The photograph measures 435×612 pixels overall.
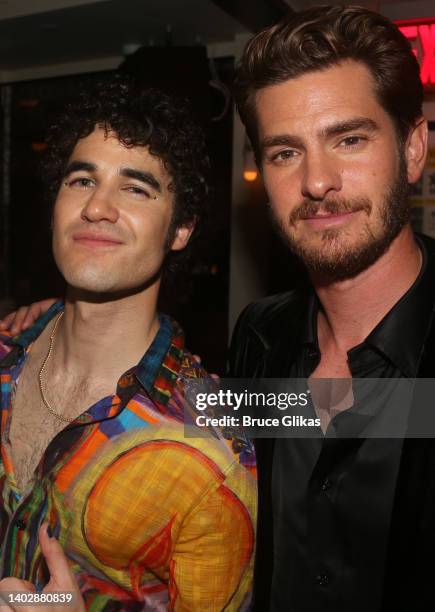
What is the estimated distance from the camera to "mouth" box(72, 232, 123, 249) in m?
1.42

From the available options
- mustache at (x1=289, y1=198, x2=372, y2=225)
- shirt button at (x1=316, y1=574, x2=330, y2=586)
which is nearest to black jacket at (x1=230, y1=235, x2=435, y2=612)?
shirt button at (x1=316, y1=574, x2=330, y2=586)

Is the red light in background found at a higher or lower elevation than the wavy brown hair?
higher

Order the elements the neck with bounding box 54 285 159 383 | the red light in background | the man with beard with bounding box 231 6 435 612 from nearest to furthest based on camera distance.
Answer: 1. the man with beard with bounding box 231 6 435 612
2. the neck with bounding box 54 285 159 383
3. the red light in background

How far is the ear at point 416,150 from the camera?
1.53 m

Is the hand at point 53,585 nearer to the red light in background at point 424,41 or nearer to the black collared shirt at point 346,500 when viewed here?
the black collared shirt at point 346,500

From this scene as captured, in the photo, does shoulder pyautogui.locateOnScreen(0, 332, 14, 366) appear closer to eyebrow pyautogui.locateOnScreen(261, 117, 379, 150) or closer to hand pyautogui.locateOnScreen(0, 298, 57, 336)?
hand pyautogui.locateOnScreen(0, 298, 57, 336)

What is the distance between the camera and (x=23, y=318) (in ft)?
5.71

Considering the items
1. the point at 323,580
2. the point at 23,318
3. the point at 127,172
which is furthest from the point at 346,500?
the point at 23,318

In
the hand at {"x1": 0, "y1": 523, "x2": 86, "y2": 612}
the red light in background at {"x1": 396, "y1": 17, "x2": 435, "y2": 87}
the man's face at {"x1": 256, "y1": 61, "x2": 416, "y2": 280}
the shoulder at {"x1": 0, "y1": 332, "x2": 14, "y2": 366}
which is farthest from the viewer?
the red light in background at {"x1": 396, "y1": 17, "x2": 435, "y2": 87}

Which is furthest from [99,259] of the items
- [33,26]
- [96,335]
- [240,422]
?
[33,26]

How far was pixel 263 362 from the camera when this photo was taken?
1.63m

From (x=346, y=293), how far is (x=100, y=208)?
27.0 inches

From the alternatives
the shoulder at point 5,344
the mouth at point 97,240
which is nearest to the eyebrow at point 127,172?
the mouth at point 97,240

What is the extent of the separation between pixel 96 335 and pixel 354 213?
2.51ft
